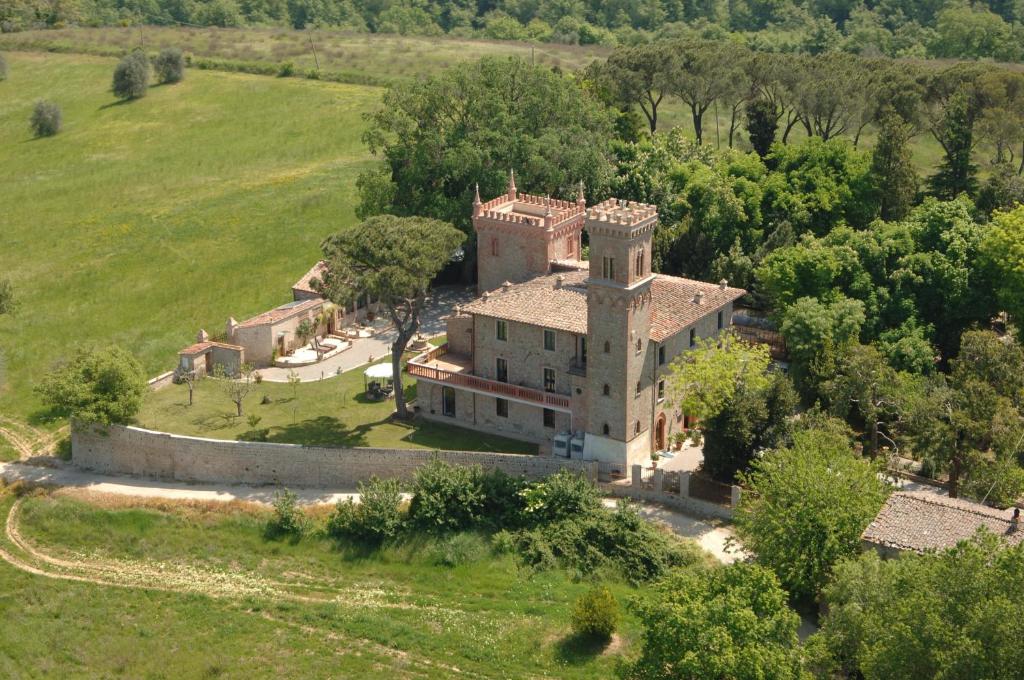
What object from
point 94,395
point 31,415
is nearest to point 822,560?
point 94,395

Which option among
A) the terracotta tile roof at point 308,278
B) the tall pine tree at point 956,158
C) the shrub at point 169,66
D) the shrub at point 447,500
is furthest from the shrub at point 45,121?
the tall pine tree at point 956,158

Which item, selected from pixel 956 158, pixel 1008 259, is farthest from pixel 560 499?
pixel 956 158

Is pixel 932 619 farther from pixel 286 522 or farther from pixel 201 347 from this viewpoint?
pixel 201 347

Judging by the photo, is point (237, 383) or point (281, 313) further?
point (281, 313)

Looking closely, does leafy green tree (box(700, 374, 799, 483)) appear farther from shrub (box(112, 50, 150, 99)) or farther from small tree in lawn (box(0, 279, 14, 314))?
shrub (box(112, 50, 150, 99))

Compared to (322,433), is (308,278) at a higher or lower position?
higher

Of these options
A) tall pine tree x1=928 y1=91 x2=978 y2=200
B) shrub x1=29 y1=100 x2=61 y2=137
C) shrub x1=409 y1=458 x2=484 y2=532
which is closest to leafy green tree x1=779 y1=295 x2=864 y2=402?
shrub x1=409 y1=458 x2=484 y2=532
